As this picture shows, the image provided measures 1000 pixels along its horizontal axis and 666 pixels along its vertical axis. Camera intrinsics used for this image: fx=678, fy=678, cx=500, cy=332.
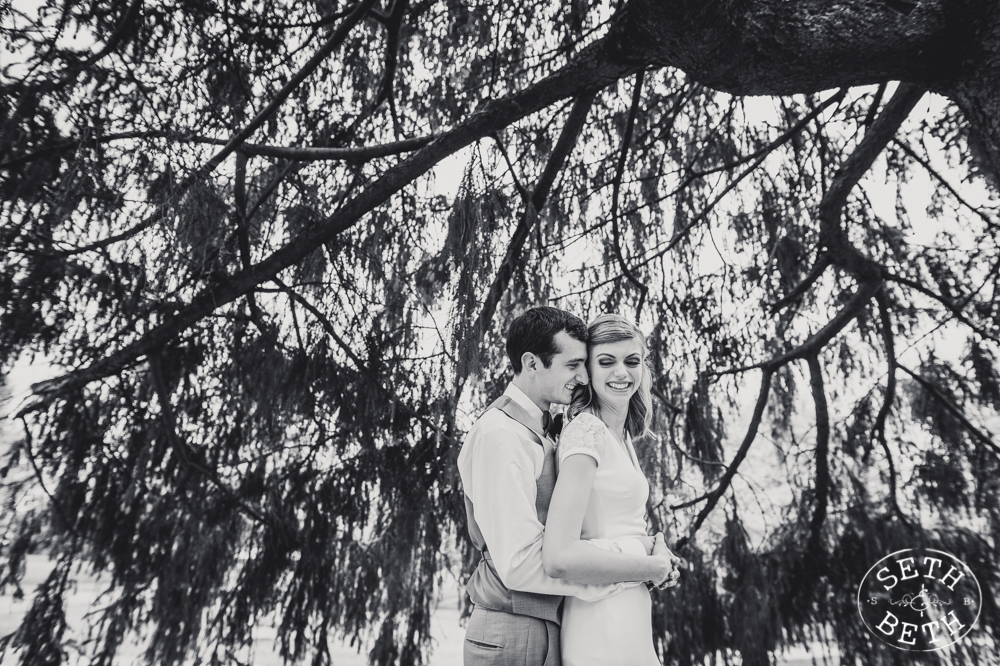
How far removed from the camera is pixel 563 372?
126 centimetres

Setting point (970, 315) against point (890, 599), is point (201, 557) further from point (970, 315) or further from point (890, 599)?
point (970, 315)

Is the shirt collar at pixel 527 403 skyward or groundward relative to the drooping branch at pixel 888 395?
groundward

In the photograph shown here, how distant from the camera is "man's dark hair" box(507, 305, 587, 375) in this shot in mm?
1265

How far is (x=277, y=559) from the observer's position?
7.52 feet

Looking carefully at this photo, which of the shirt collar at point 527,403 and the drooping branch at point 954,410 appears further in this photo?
the drooping branch at point 954,410

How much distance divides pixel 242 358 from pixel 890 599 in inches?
94.0

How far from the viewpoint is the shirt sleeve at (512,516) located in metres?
1.04

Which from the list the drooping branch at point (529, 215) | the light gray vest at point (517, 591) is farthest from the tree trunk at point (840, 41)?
the light gray vest at point (517, 591)

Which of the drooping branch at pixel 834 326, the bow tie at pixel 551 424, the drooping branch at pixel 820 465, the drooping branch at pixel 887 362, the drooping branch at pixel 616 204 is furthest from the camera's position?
the drooping branch at pixel 820 465

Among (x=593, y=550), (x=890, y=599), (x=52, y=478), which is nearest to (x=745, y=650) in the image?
(x=890, y=599)

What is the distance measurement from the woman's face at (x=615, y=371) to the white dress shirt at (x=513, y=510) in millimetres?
192

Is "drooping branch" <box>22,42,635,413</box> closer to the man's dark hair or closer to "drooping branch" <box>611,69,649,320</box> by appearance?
"drooping branch" <box>611,69,649,320</box>

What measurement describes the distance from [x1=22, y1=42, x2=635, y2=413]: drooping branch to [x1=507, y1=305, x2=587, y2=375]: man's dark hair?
61cm

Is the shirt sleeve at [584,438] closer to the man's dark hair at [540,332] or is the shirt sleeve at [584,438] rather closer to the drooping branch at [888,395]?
the man's dark hair at [540,332]
